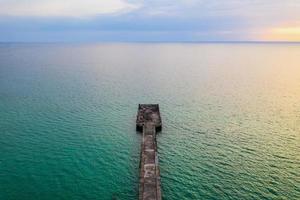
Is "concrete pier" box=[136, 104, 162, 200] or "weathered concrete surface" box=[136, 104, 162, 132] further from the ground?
"weathered concrete surface" box=[136, 104, 162, 132]

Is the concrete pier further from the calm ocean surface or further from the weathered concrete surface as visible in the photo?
the calm ocean surface

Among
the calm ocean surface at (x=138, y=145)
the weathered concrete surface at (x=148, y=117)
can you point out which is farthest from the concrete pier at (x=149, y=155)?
the calm ocean surface at (x=138, y=145)

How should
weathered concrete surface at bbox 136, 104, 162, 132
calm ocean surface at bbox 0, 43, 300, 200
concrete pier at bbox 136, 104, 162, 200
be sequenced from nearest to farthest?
1. concrete pier at bbox 136, 104, 162, 200
2. calm ocean surface at bbox 0, 43, 300, 200
3. weathered concrete surface at bbox 136, 104, 162, 132

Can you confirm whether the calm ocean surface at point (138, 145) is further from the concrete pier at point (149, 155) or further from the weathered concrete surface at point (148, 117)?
the weathered concrete surface at point (148, 117)

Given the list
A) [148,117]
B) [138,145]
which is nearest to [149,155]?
[138,145]

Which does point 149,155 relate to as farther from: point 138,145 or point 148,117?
point 148,117

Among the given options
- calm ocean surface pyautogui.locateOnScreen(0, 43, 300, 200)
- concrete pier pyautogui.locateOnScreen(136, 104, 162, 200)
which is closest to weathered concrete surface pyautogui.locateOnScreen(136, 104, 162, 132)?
concrete pier pyautogui.locateOnScreen(136, 104, 162, 200)

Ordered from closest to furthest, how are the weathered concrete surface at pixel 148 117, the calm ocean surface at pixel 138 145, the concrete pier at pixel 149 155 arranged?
1. the concrete pier at pixel 149 155
2. the calm ocean surface at pixel 138 145
3. the weathered concrete surface at pixel 148 117

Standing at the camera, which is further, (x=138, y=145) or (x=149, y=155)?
(x=138, y=145)
